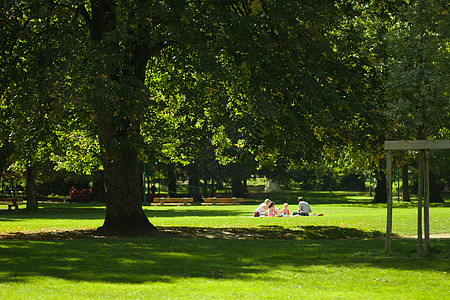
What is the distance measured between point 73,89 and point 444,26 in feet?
27.8

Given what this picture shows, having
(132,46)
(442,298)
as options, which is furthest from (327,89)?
A: (442,298)

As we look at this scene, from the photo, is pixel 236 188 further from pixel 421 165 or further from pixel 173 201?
pixel 421 165

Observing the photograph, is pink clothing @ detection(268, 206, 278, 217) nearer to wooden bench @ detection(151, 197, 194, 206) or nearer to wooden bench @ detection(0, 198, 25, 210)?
wooden bench @ detection(0, 198, 25, 210)

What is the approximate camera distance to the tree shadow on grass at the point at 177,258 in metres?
10.4

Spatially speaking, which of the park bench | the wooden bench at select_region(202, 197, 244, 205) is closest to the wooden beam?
the wooden bench at select_region(202, 197, 244, 205)

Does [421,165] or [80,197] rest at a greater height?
[421,165]

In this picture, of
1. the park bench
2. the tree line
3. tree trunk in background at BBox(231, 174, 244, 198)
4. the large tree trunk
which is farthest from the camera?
tree trunk in background at BBox(231, 174, 244, 198)

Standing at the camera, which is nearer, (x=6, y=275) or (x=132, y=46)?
(x=6, y=275)

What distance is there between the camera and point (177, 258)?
12406 millimetres

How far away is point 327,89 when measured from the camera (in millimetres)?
17078

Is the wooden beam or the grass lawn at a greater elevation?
the wooden beam

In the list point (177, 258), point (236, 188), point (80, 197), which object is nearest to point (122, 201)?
point (177, 258)

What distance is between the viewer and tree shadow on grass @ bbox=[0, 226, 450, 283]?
10422mm

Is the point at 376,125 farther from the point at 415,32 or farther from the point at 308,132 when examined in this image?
the point at 415,32
